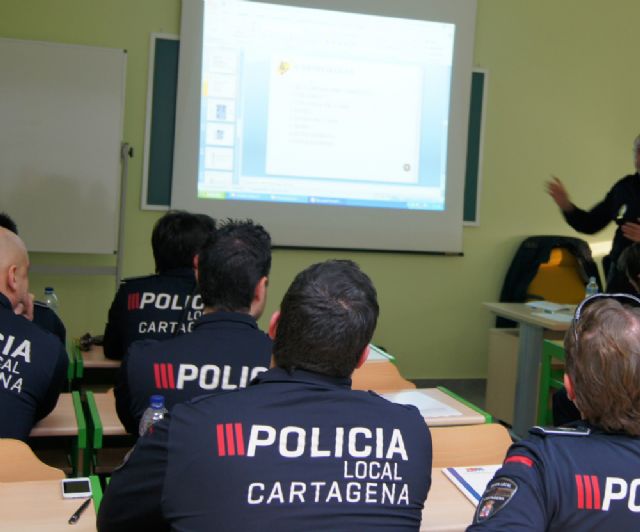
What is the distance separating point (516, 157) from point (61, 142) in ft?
10.7

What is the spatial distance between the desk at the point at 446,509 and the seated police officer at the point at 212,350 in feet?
1.89

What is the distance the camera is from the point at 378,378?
128 inches

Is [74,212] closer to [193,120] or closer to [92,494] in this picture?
[193,120]

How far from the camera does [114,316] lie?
10.4 ft

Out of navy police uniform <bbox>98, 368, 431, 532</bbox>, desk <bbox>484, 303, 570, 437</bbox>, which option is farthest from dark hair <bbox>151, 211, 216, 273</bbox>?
desk <bbox>484, 303, 570, 437</bbox>

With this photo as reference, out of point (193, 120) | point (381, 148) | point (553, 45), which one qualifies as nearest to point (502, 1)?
point (553, 45)

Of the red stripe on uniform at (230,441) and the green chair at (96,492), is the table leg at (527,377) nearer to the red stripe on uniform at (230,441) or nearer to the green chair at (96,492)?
the green chair at (96,492)

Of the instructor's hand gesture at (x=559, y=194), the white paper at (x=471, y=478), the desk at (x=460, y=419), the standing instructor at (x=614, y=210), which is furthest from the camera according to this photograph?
the instructor's hand gesture at (x=559, y=194)

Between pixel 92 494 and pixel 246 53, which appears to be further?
pixel 246 53

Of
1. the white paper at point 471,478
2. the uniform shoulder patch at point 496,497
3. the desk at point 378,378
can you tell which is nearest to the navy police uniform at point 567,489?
the uniform shoulder patch at point 496,497

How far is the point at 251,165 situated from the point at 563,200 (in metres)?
2.04

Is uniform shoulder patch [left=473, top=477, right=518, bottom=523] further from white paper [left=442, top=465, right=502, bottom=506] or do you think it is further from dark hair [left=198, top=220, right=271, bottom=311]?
dark hair [left=198, top=220, right=271, bottom=311]

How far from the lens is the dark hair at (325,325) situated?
4.70 feet

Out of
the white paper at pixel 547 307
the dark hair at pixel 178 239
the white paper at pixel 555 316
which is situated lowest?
the white paper at pixel 555 316
